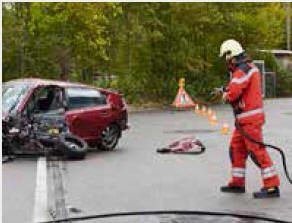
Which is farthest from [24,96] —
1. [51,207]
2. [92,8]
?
[92,8]

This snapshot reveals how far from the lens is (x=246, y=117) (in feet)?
29.2

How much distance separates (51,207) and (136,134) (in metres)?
9.84

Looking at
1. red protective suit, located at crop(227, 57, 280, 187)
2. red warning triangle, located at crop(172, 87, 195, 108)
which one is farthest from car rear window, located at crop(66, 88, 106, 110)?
red warning triangle, located at crop(172, 87, 195, 108)

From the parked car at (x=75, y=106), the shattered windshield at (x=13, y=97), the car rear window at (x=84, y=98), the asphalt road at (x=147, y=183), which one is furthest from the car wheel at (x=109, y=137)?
the shattered windshield at (x=13, y=97)

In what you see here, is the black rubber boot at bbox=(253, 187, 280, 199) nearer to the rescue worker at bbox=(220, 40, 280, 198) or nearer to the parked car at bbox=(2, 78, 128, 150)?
the rescue worker at bbox=(220, 40, 280, 198)

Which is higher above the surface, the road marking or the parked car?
the parked car

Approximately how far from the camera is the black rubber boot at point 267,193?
8.67 m

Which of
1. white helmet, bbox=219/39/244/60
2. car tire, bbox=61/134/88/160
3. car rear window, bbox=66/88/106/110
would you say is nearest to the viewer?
white helmet, bbox=219/39/244/60

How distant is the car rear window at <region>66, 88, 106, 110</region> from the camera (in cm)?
1342

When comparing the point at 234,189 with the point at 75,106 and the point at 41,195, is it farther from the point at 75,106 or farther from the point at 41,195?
the point at 75,106

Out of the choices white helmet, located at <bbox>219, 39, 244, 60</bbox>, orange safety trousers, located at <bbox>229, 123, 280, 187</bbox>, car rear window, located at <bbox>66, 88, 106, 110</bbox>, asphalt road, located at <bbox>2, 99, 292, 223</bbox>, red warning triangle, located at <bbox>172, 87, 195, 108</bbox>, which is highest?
white helmet, located at <bbox>219, 39, 244, 60</bbox>

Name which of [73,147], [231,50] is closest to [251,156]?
[231,50]

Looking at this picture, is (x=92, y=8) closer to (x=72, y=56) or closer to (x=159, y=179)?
(x=72, y=56)

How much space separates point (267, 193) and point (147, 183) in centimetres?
185
